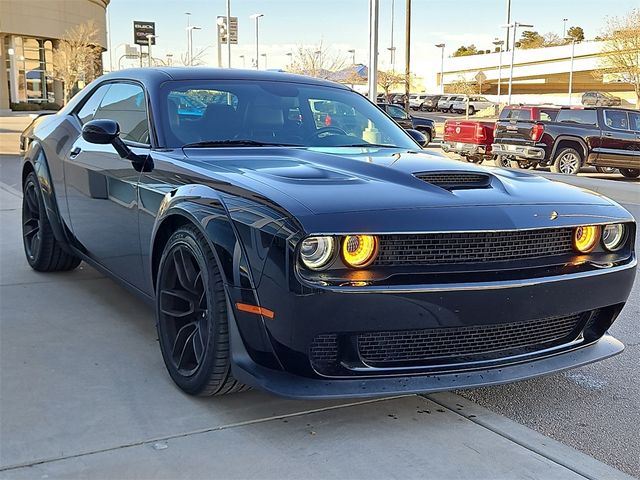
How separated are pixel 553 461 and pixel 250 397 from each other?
1334mm

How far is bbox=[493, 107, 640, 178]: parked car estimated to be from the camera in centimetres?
1578

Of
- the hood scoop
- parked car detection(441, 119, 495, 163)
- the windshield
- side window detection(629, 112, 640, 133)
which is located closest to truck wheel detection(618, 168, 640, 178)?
side window detection(629, 112, 640, 133)

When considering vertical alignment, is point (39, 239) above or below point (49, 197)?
below

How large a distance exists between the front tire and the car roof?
1267 millimetres

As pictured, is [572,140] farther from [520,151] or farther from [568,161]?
[520,151]

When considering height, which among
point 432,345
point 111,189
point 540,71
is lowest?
point 432,345

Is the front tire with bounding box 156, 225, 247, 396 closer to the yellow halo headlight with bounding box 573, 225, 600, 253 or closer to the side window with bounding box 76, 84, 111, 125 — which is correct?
the yellow halo headlight with bounding box 573, 225, 600, 253

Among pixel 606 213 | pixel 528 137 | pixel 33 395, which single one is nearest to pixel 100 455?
pixel 33 395

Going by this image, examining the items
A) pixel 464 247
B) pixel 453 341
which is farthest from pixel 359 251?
pixel 453 341

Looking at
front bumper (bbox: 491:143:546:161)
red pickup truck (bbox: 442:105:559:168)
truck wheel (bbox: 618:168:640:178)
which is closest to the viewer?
front bumper (bbox: 491:143:546:161)

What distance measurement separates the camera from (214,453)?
9.10ft

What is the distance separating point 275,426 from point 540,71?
3130 inches

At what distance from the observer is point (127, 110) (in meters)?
4.36

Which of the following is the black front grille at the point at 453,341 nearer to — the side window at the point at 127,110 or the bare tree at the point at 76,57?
the side window at the point at 127,110
